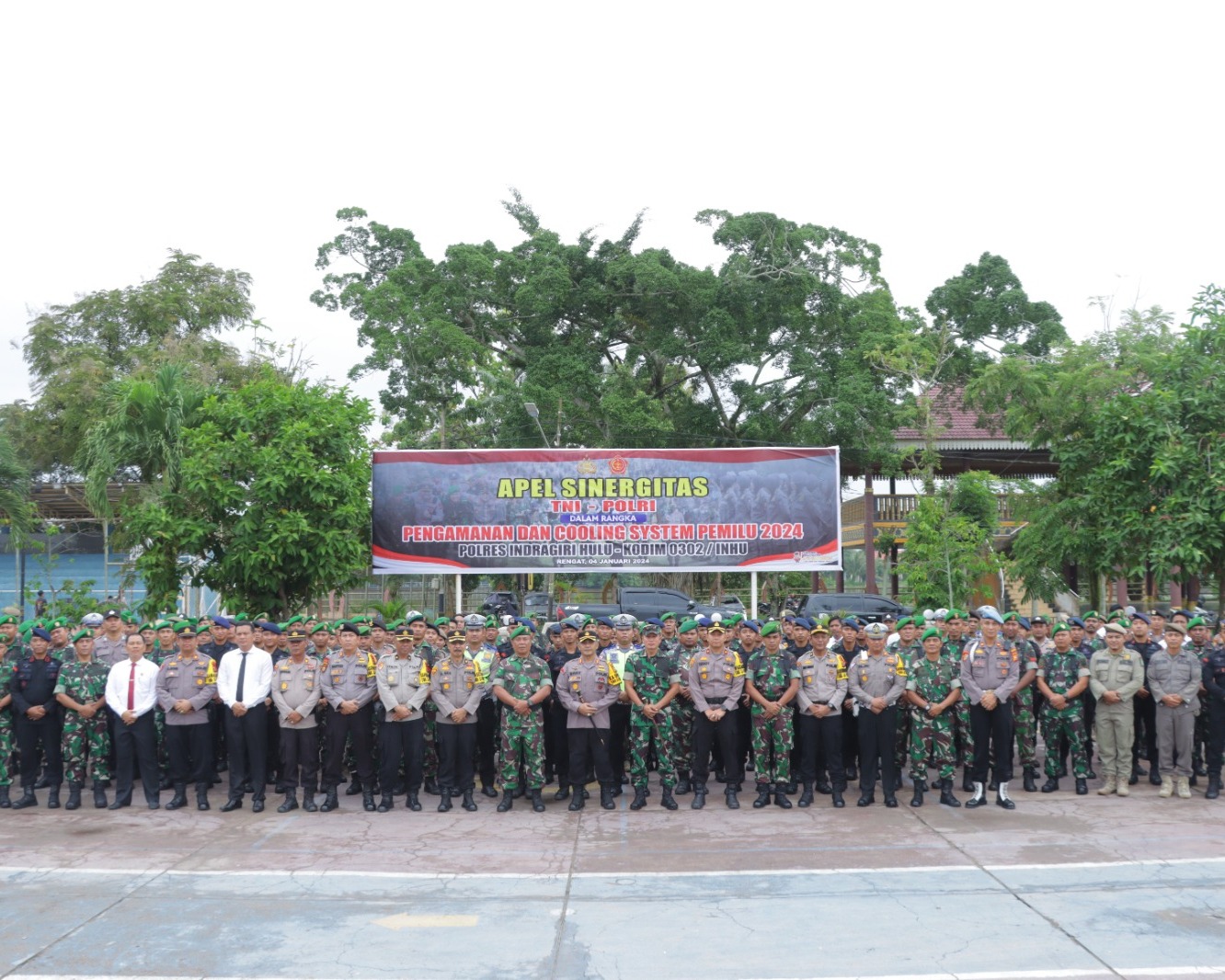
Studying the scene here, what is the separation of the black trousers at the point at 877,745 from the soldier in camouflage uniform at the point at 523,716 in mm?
2714

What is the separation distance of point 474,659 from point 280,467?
6.29 metres

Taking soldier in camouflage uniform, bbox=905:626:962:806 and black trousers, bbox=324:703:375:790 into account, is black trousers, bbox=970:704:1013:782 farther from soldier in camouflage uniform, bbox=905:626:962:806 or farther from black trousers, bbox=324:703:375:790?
black trousers, bbox=324:703:375:790

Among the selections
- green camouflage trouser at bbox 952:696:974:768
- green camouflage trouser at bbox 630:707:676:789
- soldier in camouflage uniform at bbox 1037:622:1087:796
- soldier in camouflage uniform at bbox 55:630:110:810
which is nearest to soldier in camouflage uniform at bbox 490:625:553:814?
green camouflage trouser at bbox 630:707:676:789

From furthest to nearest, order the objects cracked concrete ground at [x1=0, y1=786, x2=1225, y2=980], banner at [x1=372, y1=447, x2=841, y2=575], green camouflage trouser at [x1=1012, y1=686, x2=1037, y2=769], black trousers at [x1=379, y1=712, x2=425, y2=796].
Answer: banner at [x1=372, y1=447, x2=841, y2=575], green camouflage trouser at [x1=1012, y1=686, x2=1037, y2=769], black trousers at [x1=379, y1=712, x2=425, y2=796], cracked concrete ground at [x1=0, y1=786, x2=1225, y2=980]

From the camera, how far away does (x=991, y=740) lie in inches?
379

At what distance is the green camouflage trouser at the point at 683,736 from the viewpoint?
10062 mm

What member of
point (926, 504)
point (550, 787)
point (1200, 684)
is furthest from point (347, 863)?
point (926, 504)

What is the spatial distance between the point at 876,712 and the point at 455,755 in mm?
3605

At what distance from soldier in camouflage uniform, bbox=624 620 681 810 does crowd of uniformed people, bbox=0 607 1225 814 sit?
18 mm

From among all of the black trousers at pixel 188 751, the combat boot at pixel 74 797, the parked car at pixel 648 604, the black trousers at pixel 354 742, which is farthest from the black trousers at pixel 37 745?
the parked car at pixel 648 604

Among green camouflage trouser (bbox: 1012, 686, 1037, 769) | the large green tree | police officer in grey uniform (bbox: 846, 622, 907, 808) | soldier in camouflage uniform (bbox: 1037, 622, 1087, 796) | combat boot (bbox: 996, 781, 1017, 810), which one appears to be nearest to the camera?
combat boot (bbox: 996, 781, 1017, 810)

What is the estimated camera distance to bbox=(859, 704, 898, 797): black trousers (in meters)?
9.52

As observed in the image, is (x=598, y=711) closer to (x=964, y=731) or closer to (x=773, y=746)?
(x=773, y=746)

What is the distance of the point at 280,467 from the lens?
14.9m
